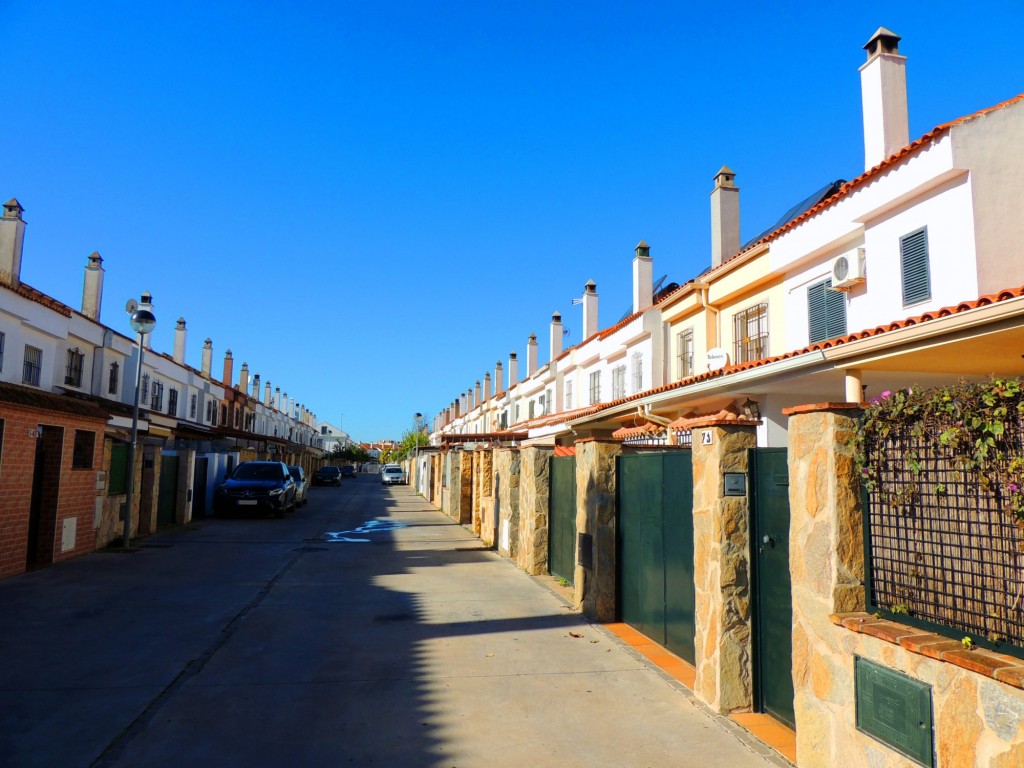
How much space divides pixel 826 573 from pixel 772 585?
1.02 m

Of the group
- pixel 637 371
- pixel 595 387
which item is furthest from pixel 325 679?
pixel 595 387

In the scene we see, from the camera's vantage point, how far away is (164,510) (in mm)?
18047

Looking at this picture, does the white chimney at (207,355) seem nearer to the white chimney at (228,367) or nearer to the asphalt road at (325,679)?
the white chimney at (228,367)

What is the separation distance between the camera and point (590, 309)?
30.9m

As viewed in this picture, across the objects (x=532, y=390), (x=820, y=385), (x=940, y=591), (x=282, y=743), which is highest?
(x=532, y=390)

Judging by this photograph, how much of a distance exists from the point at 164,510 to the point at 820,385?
15.8m

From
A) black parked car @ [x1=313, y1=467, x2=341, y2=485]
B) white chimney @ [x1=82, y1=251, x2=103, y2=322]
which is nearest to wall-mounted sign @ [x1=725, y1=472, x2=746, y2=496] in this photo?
white chimney @ [x1=82, y1=251, x2=103, y2=322]

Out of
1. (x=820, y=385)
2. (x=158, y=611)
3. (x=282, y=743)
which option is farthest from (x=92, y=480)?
(x=820, y=385)

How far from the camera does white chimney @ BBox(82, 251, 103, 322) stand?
94.8 feet

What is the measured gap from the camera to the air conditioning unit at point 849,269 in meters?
12.5

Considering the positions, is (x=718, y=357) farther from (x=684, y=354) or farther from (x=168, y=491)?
(x=168, y=491)

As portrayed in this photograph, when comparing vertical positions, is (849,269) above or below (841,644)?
above

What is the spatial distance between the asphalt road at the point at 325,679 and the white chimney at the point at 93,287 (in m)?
21.6

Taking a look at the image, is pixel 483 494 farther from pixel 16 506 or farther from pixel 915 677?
pixel 915 677
